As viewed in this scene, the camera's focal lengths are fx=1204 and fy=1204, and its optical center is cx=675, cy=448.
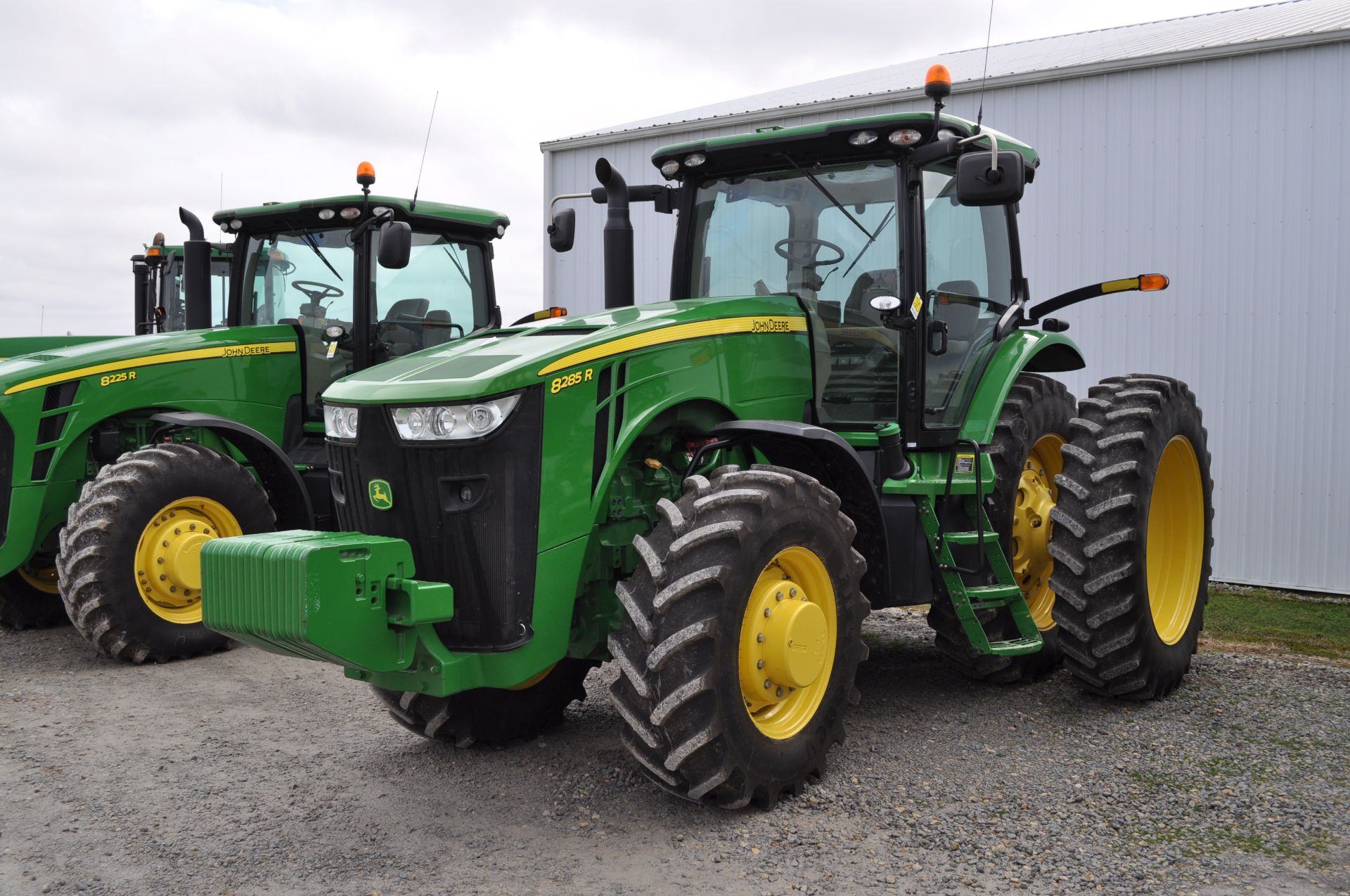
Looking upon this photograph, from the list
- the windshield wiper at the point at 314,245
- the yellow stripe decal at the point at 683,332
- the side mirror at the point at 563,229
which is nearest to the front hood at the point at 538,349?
the yellow stripe decal at the point at 683,332

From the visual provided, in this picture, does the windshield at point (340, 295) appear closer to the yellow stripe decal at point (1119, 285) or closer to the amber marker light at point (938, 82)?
the amber marker light at point (938, 82)

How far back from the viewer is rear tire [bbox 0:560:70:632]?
763 cm

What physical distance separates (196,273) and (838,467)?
5.09 metres

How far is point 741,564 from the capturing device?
3889 millimetres

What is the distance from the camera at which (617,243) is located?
530cm

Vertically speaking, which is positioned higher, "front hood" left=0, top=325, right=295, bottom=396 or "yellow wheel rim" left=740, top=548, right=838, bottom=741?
"front hood" left=0, top=325, right=295, bottom=396

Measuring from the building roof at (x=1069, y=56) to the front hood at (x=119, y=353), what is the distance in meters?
4.86

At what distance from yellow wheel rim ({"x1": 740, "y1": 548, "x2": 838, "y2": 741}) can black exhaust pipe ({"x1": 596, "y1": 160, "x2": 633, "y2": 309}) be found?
5.35 ft

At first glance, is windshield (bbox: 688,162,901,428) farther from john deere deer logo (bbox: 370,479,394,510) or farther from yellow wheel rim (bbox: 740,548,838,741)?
john deere deer logo (bbox: 370,479,394,510)

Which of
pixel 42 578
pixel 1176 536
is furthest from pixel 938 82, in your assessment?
pixel 42 578

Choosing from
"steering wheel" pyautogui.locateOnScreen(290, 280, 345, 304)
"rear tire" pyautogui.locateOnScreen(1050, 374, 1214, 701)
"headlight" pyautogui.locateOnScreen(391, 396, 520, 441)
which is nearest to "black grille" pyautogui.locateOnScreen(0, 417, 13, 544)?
"steering wheel" pyautogui.locateOnScreen(290, 280, 345, 304)

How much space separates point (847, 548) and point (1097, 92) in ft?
20.7

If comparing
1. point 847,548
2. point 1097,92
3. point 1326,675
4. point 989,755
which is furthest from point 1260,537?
point 847,548

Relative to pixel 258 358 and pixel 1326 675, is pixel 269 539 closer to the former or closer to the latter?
pixel 258 358
